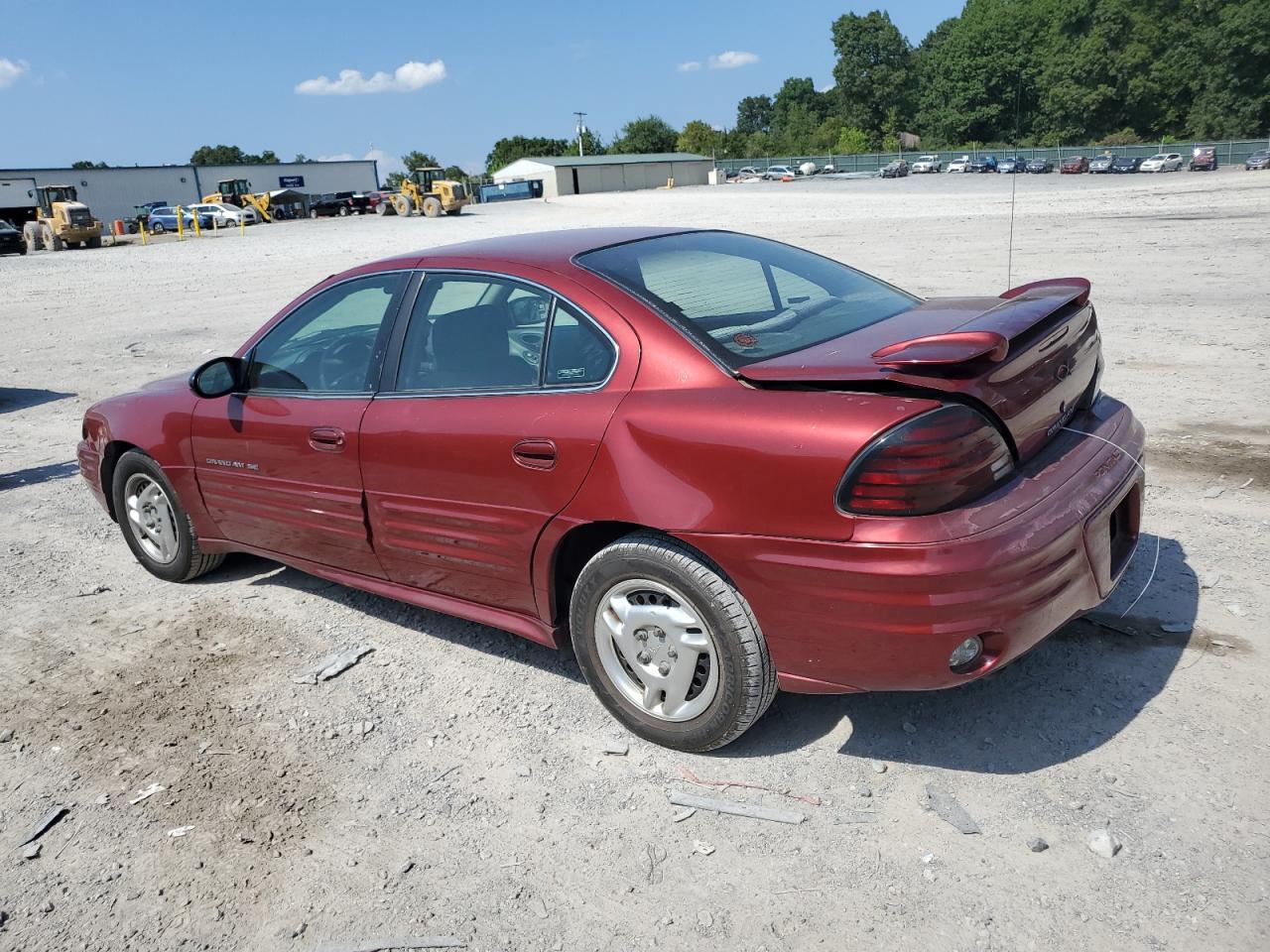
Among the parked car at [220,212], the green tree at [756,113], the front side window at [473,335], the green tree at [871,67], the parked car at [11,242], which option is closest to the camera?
the front side window at [473,335]

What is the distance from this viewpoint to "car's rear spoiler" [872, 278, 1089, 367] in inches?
109

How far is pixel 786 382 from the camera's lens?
9.75ft

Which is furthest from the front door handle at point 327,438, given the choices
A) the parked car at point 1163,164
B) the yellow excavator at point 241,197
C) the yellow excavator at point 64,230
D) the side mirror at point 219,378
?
the parked car at point 1163,164

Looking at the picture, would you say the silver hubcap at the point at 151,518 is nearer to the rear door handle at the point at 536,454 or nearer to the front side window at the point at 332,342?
the front side window at the point at 332,342

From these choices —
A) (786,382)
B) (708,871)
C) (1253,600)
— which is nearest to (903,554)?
(786,382)

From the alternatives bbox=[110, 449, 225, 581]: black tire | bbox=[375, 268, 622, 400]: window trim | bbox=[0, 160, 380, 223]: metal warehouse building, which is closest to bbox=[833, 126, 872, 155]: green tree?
bbox=[0, 160, 380, 223]: metal warehouse building

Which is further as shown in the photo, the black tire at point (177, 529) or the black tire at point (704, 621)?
the black tire at point (177, 529)

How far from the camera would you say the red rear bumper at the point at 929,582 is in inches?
107

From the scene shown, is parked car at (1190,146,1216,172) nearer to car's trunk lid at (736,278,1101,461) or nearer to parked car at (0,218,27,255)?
parked car at (0,218,27,255)

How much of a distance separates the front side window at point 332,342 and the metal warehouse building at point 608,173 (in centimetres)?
8878

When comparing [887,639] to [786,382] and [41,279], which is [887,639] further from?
[41,279]

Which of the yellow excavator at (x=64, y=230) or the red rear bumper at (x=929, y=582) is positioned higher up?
the yellow excavator at (x=64, y=230)

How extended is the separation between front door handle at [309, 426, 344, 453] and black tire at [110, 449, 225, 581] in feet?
4.04

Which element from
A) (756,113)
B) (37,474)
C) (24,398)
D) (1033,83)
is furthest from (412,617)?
(756,113)
